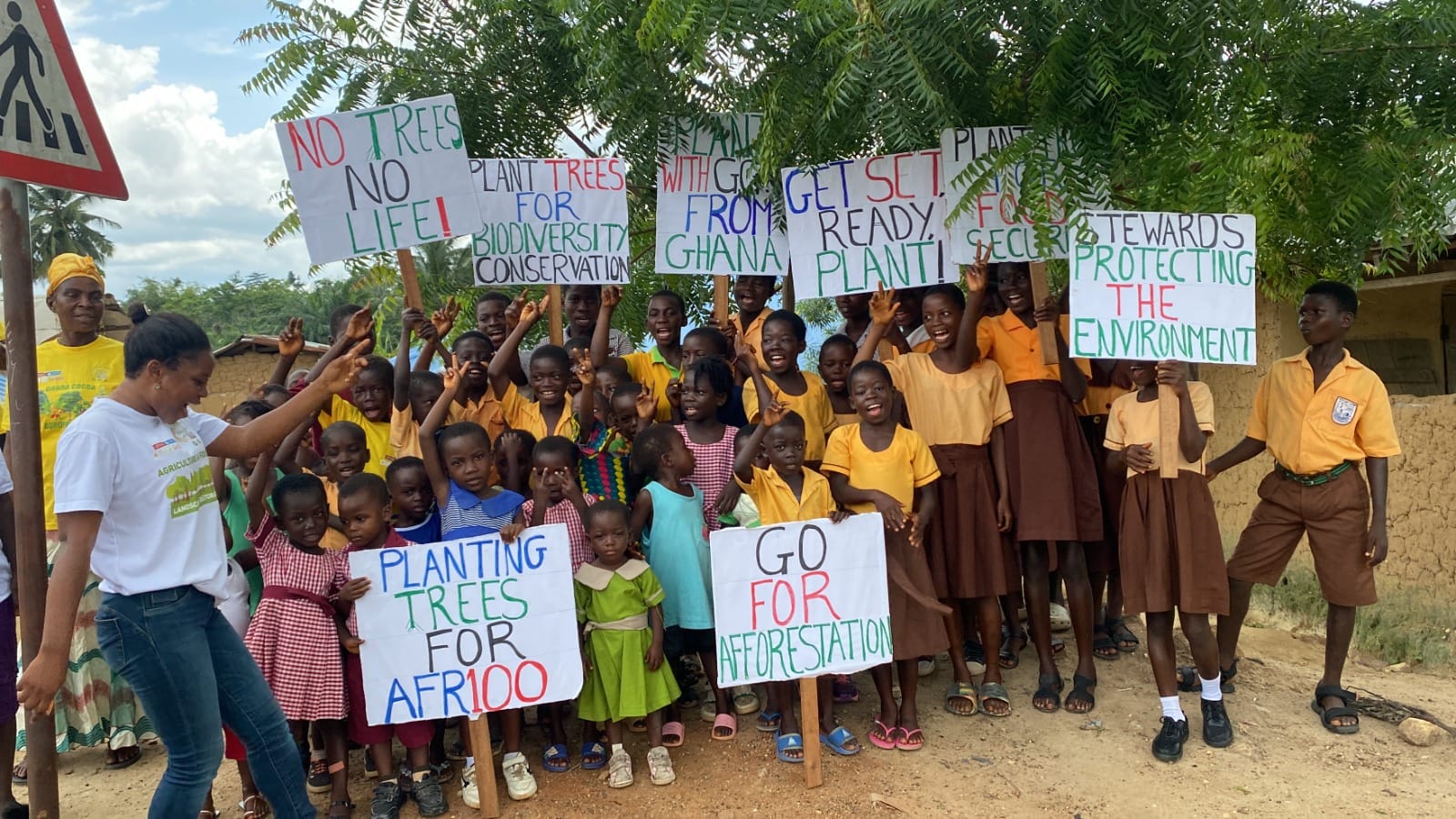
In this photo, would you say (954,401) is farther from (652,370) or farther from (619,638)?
(619,638)

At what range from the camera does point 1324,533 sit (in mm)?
4402

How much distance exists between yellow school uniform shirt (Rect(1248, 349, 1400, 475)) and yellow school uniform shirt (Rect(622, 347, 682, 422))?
3007mm

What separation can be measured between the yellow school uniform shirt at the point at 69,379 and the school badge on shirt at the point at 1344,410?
5.65 m

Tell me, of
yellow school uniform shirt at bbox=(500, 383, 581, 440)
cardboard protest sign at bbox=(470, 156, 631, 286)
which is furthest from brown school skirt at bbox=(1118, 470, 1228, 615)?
cardboard protest sign at bbox=(470, 156, 631, 286)

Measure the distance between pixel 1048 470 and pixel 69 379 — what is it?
4624 millimetres

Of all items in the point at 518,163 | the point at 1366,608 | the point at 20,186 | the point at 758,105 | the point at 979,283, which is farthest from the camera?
the point at 1366,608

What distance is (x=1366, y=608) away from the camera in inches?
277

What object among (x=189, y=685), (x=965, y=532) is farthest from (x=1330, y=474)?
(x=189, y=685)

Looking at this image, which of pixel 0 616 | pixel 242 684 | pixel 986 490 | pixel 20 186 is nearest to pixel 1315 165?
pixel 986 490

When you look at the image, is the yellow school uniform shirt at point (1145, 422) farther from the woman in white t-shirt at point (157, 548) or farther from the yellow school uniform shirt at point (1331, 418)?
the woman in white t-shirt at point (157, 548)

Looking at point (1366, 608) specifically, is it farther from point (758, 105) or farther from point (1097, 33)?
point (758, 105)

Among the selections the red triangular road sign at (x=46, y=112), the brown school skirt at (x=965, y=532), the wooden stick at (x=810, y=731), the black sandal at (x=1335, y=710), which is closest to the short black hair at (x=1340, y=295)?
the brown school skirt at (x=965, y=532)

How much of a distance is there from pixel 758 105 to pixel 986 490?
2.22 meters

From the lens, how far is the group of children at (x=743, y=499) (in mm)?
3988
